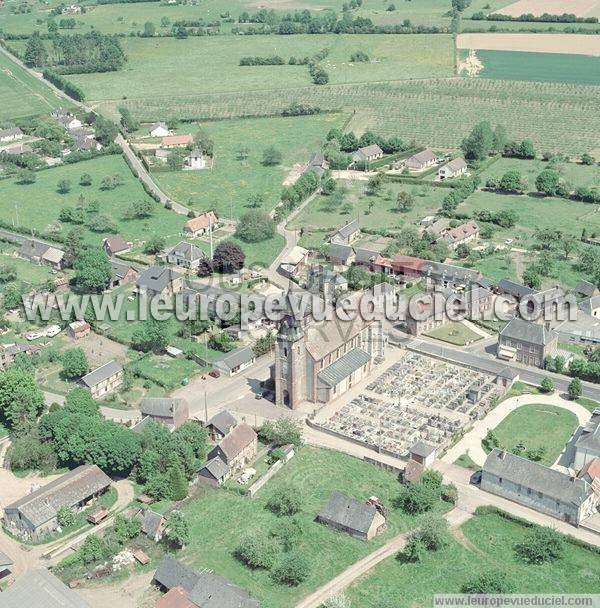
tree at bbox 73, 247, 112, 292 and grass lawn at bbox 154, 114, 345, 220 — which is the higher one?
grass lawn at bbox 154, 114, 345, 220

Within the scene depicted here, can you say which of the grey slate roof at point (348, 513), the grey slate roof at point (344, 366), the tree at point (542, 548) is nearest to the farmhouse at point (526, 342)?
the grey slate roof at point (344, 366)

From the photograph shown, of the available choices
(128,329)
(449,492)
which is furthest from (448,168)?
(449,492)

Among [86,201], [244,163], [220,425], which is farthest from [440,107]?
[220,425]

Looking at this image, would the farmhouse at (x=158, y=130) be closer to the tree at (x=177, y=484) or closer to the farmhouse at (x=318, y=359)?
the farmhouse at (x=318, y=359)

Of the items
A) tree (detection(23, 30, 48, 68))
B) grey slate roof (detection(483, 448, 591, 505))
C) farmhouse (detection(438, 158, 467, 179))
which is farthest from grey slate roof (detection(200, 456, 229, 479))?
tree (detection(23, 30, 48, 68))

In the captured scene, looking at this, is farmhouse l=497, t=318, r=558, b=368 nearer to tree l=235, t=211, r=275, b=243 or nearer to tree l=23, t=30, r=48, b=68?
tree l=235, t=211, r=275, b=243
